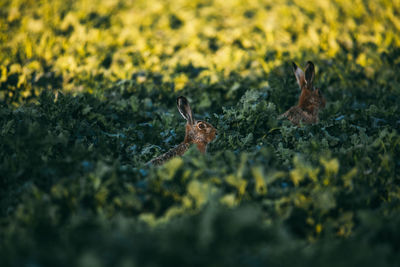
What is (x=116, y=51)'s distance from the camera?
27.7 feet

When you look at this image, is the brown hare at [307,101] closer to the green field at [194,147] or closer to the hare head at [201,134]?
the green field at [194,147]

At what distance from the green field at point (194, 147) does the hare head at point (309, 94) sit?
0.24m

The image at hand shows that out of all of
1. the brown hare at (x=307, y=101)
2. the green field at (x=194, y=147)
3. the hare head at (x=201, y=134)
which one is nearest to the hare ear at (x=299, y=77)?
the brown hare at (x=307, y=101)

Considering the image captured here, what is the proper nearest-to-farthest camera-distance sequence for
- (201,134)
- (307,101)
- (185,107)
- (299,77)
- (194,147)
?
(194,147)
(201,134)
(185,107)
(307,101)
(299,77)

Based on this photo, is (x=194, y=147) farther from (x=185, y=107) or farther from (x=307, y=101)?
(x=307, y=101)

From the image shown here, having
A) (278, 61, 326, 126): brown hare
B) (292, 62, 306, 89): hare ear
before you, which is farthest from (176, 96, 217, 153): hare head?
(292, 62, 306, 89): hare ear

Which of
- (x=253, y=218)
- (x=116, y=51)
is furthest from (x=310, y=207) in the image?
(x=116, y=51)

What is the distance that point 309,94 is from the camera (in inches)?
241

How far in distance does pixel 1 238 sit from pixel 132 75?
16.1 ft

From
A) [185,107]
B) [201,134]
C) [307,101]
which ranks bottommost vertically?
[201,134]

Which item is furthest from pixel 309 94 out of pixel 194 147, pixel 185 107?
pixel 194 147

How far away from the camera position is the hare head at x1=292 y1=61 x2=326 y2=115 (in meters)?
6.01

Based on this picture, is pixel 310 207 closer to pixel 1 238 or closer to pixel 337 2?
pixel 1 238

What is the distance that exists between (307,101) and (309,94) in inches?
5.5
